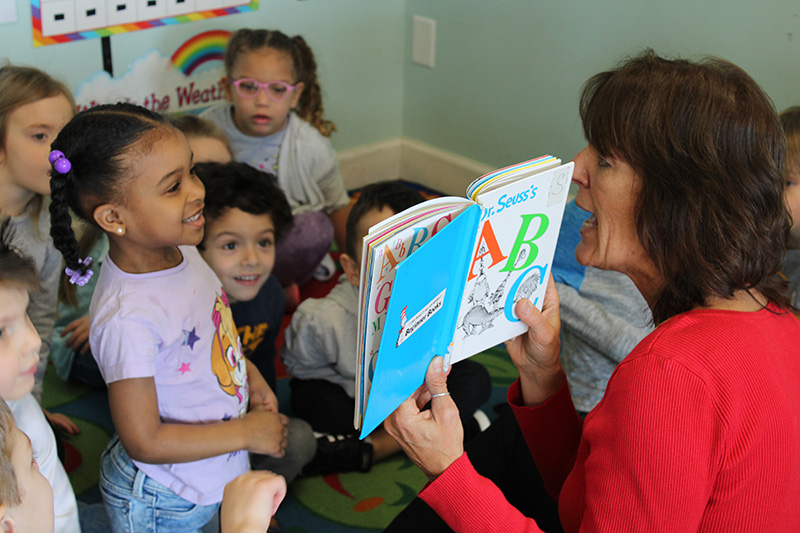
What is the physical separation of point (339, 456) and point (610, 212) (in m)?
1.00

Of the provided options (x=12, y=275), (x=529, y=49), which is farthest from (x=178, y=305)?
(x=529, y=49)

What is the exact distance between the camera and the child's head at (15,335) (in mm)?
1037

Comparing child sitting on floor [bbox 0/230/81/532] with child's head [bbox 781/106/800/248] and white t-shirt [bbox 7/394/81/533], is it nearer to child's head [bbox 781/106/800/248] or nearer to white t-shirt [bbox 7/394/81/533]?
white t-shirt [bbox 7/394/81/533]

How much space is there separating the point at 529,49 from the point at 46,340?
194 centimetres

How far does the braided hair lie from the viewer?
1.17 meters

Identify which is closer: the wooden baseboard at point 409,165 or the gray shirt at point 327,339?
the gray shirt at point 327,339

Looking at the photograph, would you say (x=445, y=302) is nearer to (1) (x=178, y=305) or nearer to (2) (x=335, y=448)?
(1) (x=178, y=305)

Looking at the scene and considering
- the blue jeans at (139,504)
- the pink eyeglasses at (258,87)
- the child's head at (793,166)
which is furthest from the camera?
the pink eyeglasses at (258,87)

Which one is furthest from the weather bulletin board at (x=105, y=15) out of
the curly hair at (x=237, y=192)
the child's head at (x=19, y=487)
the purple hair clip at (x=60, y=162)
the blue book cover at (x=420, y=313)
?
the blue book cover at (x=420, y=313)

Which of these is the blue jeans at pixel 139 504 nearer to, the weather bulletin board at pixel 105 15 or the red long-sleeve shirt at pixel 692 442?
the red long-sleeve shirt at pixel 692 442

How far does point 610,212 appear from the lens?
1.04 meters

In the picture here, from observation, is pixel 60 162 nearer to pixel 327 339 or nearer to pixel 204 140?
pixel 327 339

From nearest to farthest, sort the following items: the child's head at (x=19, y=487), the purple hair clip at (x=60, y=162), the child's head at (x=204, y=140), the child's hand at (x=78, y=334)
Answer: the child's head at (x=19, y=487)
the purple hair clip at (x=60, y=162)
the child's hand at (x=78, y=334)
the child's head at (x=204, y=140)

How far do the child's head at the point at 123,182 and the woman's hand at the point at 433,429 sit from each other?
49 cm
